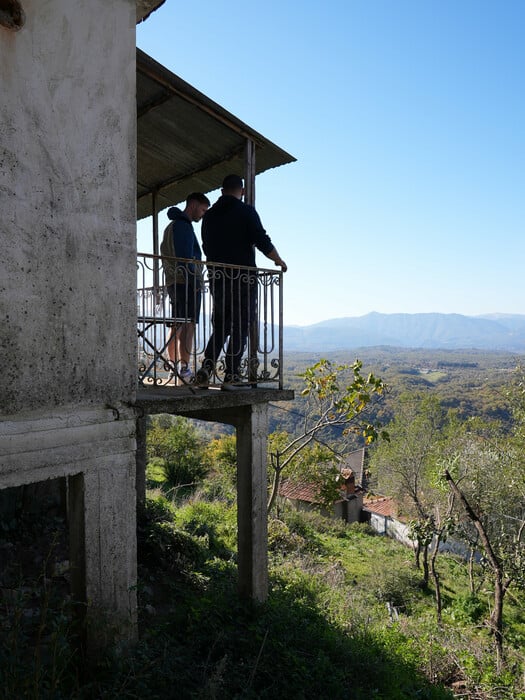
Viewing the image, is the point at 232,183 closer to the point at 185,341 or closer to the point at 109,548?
the point at 185,341

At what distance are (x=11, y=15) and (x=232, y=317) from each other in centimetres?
301

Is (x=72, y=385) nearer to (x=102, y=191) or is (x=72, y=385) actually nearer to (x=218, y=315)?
(x=102, y=191)

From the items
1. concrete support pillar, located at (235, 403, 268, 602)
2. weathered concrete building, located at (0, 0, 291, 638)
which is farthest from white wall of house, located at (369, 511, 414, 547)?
weathered concrete building, located at (0, 0, 291, 638)

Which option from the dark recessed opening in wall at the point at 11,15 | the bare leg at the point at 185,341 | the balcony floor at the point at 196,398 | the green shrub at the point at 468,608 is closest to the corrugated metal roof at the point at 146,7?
the dark recessed opening in wall at the point at 11,15

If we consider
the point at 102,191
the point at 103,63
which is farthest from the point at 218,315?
the point at 103,63

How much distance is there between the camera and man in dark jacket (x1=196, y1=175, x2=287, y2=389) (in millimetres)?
5125

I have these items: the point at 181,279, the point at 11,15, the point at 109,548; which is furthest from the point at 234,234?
the point at 109,548

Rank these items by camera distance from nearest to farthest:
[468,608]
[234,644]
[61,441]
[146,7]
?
[61,441] → [146,7] → [234,644] → [468,608]

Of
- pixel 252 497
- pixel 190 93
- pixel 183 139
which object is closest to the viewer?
pixel 190 93

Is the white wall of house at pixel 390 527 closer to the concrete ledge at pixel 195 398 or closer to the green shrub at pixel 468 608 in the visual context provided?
the green shrub at pixel 468 608

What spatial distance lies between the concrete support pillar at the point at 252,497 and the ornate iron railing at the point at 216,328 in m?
0.44

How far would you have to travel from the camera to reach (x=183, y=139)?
5879mm

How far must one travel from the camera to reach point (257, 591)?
5.45m

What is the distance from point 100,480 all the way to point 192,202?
3248mm
